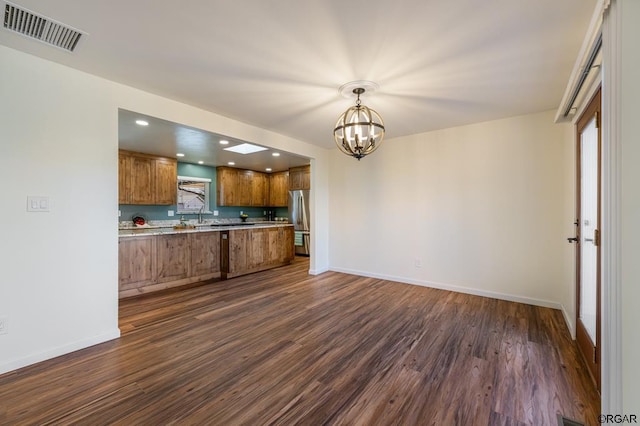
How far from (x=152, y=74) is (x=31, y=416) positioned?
8.54 ft

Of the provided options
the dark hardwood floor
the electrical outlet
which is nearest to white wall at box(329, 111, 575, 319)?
the dark hardwood floor

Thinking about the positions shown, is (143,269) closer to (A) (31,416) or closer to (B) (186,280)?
(B) (186,280)

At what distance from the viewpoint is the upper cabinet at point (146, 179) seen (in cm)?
487

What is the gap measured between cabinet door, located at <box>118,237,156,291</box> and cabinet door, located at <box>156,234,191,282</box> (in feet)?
0.36

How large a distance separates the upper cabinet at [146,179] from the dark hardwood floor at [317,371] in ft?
8.25

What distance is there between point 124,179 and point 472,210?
5886mm

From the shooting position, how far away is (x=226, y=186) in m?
6.66

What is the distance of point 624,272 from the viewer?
3.65 feet

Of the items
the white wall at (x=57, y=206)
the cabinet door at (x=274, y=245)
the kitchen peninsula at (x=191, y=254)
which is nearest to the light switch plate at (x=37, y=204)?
the white wall at (x=57, y=206)

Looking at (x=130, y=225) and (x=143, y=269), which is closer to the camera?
(x=143, y=269)

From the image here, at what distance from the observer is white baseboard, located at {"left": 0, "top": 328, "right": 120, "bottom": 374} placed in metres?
2.04

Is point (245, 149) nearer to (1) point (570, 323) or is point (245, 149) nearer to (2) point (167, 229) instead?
(2) point (167, 229)

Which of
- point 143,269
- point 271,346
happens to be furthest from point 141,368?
point 143,269

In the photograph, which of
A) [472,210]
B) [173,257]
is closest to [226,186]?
[173,257]
